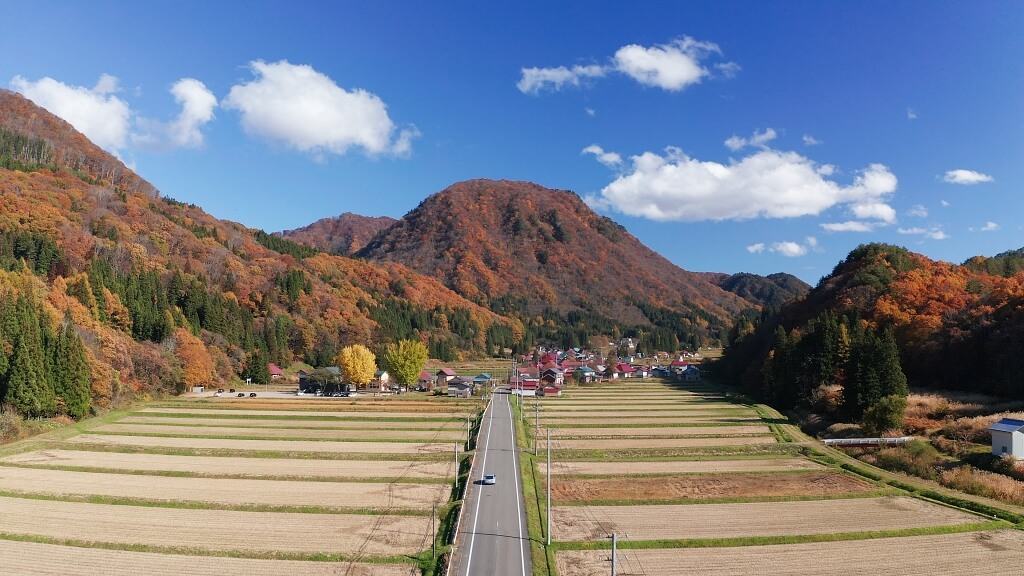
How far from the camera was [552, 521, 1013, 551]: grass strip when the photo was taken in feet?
84.0

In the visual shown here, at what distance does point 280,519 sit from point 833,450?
38670 mm

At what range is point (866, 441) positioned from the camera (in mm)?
45094

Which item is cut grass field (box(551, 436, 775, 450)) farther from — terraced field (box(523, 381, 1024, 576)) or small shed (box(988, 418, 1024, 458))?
small shed (box(988, 418, 1024, 458))

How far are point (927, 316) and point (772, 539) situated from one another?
54.0 metres

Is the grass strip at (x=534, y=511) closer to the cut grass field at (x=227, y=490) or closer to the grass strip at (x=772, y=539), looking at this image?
the grass strip at (x=772, y=539)

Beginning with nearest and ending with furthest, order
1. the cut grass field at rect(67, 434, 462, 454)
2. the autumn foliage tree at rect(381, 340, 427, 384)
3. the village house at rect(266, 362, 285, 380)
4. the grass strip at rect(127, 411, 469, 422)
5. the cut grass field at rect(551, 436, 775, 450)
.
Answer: the cut grass field at rect(67, 434, 462, 454), the cut grass field at rect(551, 436, 775, 450), the grass strip at rect(127, 411, 469, 422), the autumn foliage tree at rect(381, 340, 427, 384), the village house at rect(266, 362, 285, 380)

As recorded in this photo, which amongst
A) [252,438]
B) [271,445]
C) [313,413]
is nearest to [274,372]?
[313,413]

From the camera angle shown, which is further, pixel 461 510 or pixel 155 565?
pixel 461 510

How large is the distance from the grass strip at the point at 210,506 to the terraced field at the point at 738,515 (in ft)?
25.0

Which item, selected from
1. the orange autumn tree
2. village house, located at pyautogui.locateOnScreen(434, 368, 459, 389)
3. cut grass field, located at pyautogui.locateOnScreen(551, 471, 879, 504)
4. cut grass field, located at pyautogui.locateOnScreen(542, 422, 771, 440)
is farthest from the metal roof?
the orange autumn tree

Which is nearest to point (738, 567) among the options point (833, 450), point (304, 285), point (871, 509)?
point (871, 509)

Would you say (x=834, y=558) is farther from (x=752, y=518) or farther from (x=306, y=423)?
(x=306, y=423)

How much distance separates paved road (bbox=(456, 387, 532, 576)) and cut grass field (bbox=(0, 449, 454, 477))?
3.22 meters

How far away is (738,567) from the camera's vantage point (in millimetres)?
23578
